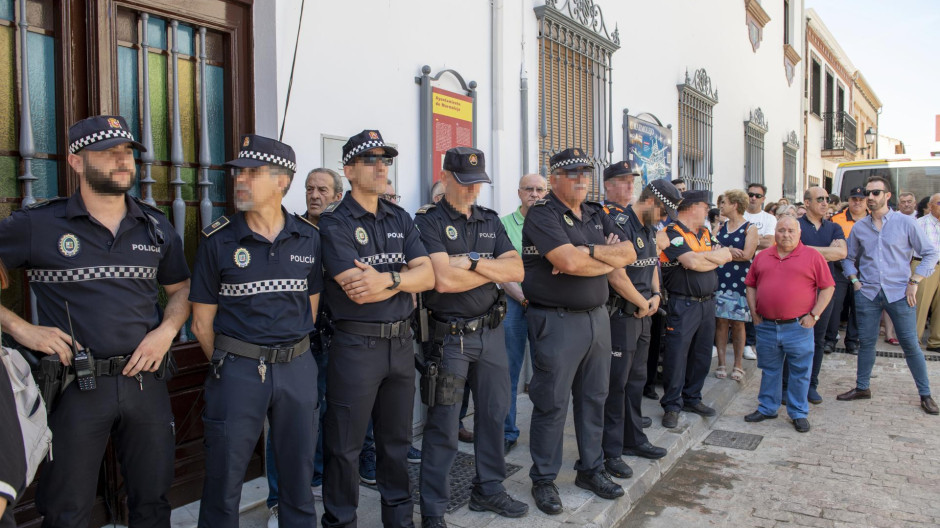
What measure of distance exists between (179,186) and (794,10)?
17.3 metres

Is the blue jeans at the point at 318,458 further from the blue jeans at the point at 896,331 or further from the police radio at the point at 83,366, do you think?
the blue jeans at the point at 896,331

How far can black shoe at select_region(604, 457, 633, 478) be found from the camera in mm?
4242

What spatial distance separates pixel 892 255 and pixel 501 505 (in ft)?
15.8

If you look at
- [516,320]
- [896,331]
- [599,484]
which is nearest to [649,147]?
[896,331]

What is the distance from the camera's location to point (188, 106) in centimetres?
380

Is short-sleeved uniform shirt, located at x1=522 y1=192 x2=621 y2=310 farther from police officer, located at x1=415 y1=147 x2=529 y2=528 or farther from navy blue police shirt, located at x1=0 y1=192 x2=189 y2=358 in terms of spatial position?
navy blue police shirt, located at x1=0 y1=192 x2=189 y2=358

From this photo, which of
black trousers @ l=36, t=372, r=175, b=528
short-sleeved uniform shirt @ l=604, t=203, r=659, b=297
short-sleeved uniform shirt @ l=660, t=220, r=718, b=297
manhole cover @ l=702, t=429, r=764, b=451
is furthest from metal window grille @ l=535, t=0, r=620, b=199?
black trousers @ l=36, t=372, r=175, b=528

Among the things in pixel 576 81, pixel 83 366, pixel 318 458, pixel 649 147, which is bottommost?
pixel 318 458

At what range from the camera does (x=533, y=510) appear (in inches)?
147

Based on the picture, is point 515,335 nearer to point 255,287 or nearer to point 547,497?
point 547,497

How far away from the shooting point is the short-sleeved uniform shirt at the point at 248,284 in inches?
112

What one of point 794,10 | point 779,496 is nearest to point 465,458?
point 779,496

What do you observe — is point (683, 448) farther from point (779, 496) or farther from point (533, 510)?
point (533, 510)

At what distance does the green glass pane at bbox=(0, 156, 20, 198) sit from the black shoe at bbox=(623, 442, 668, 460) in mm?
3909
